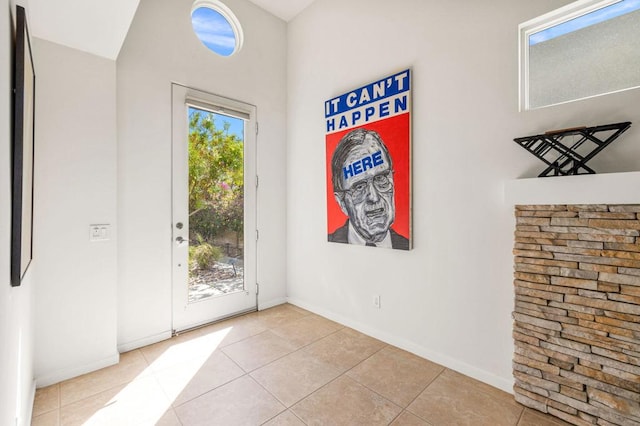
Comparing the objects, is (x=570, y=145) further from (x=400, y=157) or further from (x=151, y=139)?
(x=151, y=139)

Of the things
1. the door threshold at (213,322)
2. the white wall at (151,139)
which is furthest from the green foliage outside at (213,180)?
the door threshold at (213,322)

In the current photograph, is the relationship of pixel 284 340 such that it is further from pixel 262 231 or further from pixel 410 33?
pixel 410 33

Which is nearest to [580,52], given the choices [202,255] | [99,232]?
[202,255]

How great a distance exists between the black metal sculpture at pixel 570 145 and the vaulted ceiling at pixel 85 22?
257cm

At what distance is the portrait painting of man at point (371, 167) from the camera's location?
259 centimetres

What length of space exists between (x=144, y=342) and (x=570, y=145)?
358 centimetres

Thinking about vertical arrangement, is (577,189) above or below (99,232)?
above

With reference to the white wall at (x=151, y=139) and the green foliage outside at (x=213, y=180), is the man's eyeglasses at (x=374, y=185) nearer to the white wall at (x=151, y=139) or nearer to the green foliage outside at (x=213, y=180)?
the green foliage outside at (x=213, y=180)

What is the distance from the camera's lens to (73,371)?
2229 mm

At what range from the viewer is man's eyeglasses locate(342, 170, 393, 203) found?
2697 millimetres

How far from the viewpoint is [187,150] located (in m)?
2.94

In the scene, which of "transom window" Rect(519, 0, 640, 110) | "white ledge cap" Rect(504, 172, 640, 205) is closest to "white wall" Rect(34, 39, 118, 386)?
"white ledge cap" Rect(504, 172, 640, 205)

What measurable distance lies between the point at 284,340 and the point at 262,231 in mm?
1287

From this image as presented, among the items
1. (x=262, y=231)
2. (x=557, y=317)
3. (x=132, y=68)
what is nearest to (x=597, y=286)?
(x=557, y=317)
